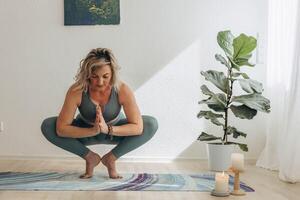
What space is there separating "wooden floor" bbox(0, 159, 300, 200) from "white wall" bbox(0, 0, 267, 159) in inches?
11.1

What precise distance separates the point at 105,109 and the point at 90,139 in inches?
10.8

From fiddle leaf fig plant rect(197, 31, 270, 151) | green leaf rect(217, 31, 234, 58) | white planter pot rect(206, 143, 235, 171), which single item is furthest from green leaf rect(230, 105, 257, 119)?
green leaf rect(217, 31, 234, 58)

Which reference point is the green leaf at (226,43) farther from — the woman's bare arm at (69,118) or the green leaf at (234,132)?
the woman's bare arm at (69,118)

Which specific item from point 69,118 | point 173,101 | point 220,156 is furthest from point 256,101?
point 69,118

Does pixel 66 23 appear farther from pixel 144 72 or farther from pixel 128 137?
pixel 128 137

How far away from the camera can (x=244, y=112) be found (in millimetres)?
4012

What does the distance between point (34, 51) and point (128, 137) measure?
157 centimetres

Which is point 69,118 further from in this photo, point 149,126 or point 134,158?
point 134,158

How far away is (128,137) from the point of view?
3.58m

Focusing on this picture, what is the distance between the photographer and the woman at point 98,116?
3457 millimetres

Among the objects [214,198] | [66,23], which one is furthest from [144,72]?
[214,198]

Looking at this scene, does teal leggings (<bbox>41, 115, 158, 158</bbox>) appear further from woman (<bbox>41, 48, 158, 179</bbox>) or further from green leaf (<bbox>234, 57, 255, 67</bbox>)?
green leaf (<bbox>234, 57, 255, 67</bbox>)

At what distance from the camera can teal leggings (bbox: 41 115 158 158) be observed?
3549mm

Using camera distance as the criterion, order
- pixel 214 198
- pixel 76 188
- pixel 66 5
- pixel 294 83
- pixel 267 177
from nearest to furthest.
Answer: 1. pixel 214 198
2. pixel 76 188
3. pixel 294 83
4. pixel 267 177
5. pixel 66 5
